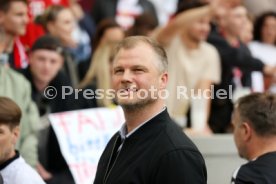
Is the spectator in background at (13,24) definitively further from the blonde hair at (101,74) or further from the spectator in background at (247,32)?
the spectator in background at (247,32)

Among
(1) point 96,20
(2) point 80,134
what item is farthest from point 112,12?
(2) point 80,134

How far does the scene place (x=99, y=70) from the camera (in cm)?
828

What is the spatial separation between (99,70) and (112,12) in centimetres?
293

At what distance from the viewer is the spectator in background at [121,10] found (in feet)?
36.4

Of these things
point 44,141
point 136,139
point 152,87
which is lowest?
point 44,141

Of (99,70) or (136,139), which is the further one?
(99,70)

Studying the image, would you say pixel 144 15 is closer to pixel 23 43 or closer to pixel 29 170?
pixel 23 43

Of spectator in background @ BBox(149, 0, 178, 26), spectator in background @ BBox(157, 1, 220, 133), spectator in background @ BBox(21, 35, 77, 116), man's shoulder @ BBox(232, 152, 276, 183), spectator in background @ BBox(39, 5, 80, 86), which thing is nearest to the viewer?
man's shoulder @ BBox(232, 152, 276, 183)

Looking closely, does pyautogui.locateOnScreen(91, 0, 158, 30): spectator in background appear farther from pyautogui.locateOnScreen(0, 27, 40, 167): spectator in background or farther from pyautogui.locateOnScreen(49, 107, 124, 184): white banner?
pyautogui.locateOnScreen(0, 27, 40, 167): spectator in background

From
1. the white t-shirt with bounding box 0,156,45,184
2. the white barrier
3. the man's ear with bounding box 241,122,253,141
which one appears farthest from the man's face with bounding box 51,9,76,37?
the man's ear with bounding box 241,122,253,141

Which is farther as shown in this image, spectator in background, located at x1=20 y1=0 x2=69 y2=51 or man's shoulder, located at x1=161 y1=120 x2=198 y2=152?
spectator in background, located at x1=20 y1=0 x2=69 y2=51

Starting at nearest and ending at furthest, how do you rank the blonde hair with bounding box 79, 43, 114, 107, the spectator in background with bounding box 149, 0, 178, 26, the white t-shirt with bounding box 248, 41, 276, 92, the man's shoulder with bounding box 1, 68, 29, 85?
the man's shoulder with bounding box 1, 68, 29, 85
the blonde hair with bounding box 79, 43, 114, 107
the white t-shirt with bounding box 248, 41, 276, 92
the spectator in background with bounding box 149, 0, 178, 26

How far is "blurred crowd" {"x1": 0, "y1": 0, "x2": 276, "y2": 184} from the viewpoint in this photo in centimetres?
759

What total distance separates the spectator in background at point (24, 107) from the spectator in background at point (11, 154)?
5.38 ft
